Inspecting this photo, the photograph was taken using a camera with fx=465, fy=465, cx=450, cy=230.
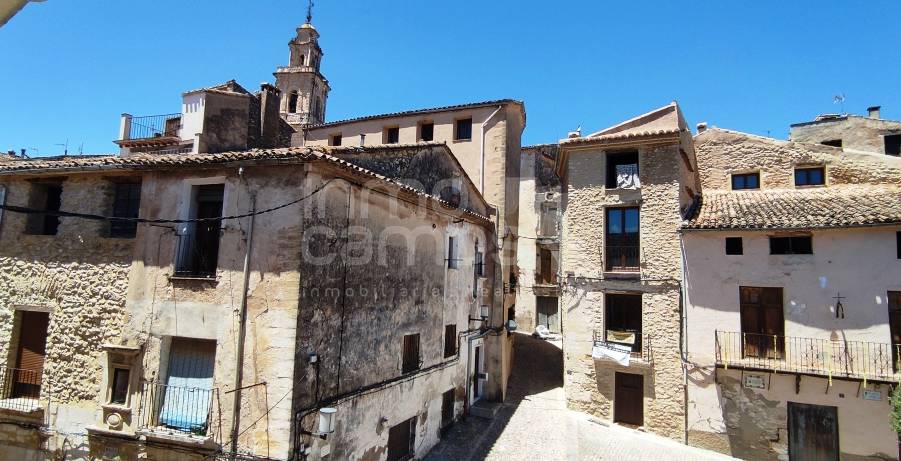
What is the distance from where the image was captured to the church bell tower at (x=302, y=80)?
37625 millimetres

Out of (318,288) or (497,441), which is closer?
(318,288)

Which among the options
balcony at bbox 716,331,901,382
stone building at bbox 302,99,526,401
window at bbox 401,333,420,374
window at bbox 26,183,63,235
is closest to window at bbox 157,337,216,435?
window at bbox 26,183,63,235

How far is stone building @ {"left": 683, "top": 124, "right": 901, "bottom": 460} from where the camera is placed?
1351 cm

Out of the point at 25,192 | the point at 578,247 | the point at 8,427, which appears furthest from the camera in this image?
the point at 578,247

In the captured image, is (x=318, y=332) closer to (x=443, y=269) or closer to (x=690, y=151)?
(x=443, y=269)

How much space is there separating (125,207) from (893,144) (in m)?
26.2

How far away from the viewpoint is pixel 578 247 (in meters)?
17.8

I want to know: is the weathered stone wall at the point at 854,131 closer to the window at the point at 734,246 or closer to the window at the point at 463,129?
the window at the point at 734,246

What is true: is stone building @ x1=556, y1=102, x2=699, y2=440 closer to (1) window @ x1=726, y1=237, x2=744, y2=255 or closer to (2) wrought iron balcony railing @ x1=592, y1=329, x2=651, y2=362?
(2) wrought iron balcony railing @ x1=592, y1=329, x2=651, y2=362

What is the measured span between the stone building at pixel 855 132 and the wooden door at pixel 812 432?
965 cm

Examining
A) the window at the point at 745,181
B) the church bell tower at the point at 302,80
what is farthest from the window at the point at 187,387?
the church bell tower at the point at 302,80

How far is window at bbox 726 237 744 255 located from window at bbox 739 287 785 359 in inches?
47.3

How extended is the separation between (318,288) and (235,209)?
7.76 ft

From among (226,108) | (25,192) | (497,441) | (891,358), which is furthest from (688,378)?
(25,192)
